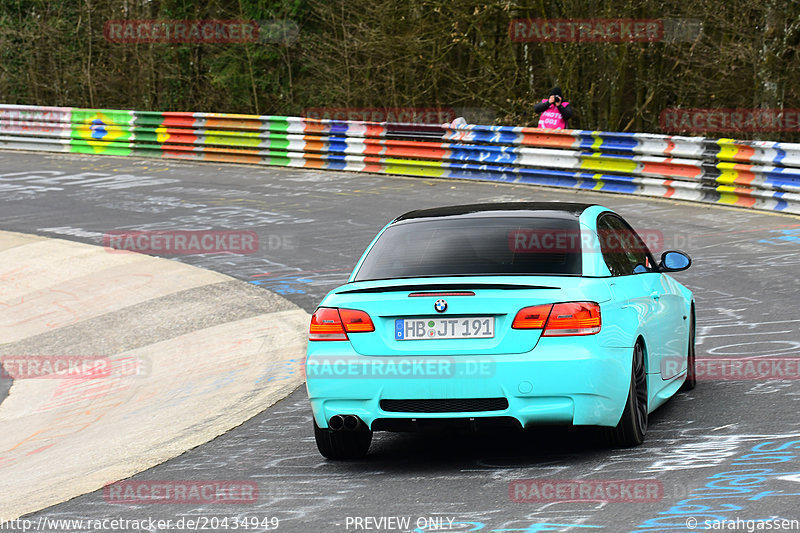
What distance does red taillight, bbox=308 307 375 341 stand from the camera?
6.70 metres

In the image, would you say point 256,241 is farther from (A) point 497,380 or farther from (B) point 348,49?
(B) point 348,49

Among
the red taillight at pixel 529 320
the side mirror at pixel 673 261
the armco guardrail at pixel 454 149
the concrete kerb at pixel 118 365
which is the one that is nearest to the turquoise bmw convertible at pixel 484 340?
the red taillight at pixel 529 320

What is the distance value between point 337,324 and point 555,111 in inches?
645

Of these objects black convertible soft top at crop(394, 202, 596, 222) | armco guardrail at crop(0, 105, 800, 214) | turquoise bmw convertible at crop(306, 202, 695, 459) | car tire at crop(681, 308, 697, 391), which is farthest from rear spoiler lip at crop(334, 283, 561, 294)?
armco guardrail at crop(0, 105, 800, 214)

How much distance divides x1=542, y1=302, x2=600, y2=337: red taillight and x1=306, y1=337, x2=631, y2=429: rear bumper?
0.16ft

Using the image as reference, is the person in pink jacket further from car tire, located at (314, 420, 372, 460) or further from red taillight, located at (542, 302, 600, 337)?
red taillight, located at (542, 302, 600, 337)

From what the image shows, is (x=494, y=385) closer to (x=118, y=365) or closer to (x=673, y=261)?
(x=673, y=261)

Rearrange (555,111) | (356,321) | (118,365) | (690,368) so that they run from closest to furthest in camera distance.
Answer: (356,321), (690,368), (118,365), (555,111)

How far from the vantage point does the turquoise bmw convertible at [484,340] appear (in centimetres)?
644

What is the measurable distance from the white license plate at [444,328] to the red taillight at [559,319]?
16 centimetres

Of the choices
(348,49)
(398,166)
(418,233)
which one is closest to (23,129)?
(348,49)

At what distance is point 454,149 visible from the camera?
78.5ft

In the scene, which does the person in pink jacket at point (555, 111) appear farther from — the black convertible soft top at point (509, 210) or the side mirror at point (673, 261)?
the black convertible soft top at point (509, 210)

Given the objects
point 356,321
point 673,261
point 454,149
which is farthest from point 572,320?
point 454,149
